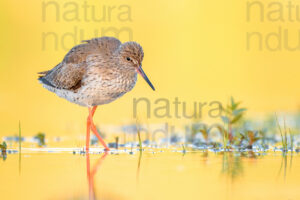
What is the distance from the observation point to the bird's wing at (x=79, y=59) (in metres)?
9.64

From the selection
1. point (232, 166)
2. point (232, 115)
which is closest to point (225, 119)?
point (232, 115)

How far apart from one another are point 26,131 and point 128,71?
273 centimetres

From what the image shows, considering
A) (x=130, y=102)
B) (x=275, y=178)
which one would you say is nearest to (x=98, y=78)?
(x=275, y=178)

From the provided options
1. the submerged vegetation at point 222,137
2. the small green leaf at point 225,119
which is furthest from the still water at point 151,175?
the small green leaf at point 225,119

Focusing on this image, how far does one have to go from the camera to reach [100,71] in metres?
9.42

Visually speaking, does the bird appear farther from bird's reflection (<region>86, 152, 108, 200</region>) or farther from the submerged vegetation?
bird's reflection (<region>86, 152, 108, 200</region>)

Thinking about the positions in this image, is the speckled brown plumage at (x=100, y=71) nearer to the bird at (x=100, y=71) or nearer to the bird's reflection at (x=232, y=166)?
the bird at (x=100, y=71)

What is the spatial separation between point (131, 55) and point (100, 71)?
58 centimetres

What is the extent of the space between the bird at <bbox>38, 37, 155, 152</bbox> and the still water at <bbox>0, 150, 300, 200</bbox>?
4.77 ft

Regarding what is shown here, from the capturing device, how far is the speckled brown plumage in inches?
370

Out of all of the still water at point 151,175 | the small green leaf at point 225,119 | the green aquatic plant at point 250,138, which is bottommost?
the still water at point 151,175

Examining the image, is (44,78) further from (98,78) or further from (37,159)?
(37,159)

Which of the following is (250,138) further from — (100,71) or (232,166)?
(100,71)

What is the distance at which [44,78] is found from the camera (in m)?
10.7
